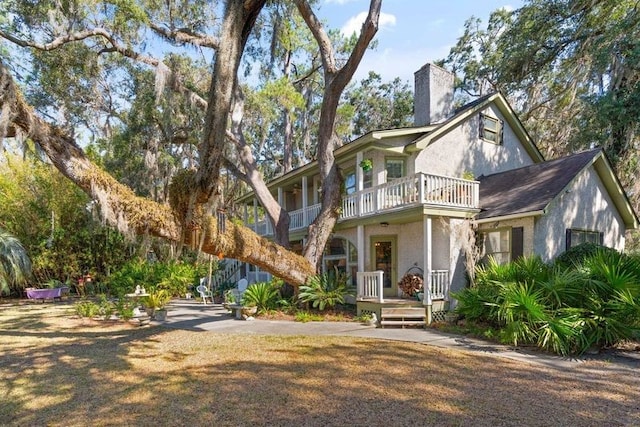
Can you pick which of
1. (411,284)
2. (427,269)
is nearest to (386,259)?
(411,284)

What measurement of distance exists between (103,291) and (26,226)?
4678mm

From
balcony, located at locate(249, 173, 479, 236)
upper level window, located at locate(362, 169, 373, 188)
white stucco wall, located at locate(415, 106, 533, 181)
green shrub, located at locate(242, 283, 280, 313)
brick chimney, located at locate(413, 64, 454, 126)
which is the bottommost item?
green shrub, located at locate(242, 283, 280, 313)

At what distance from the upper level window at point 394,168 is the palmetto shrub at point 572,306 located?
6.12 m

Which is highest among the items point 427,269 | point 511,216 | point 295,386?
point 511,216

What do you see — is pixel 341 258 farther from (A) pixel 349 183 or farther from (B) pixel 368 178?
(B) pixel 368 178

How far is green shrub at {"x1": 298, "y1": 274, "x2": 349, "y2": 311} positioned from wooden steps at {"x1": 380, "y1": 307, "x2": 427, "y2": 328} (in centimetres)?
224

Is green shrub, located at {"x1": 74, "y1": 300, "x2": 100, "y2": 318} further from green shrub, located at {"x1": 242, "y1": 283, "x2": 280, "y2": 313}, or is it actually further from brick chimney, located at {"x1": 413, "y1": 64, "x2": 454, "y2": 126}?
brick chimney, located at {"x1": 413, "y1": 64, "x2": 454, "y2": 126}

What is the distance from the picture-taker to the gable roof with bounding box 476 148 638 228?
10.5 m

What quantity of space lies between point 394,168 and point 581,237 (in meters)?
6.46

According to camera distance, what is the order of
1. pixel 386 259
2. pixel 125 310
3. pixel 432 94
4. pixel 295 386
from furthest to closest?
pixel 432 94, pixel 386 259, pixel 125 310, pixel 295 386

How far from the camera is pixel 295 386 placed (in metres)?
5.03

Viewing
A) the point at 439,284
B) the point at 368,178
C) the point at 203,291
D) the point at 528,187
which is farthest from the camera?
the point at 203,291

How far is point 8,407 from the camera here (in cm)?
448

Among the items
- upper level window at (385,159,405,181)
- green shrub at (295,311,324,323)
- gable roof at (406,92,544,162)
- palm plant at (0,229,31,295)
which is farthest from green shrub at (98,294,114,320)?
gable roof at (406,92,544,162)
